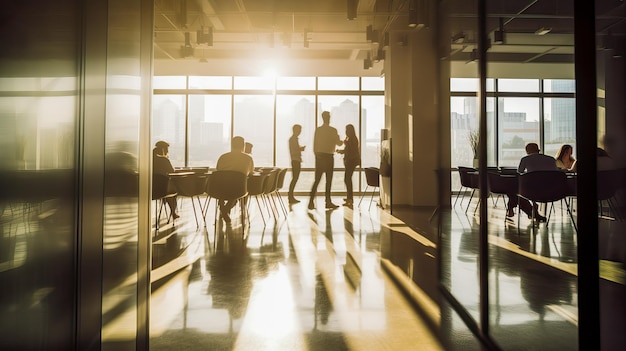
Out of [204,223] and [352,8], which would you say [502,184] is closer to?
[352,8]

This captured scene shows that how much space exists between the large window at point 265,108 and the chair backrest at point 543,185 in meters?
7.20

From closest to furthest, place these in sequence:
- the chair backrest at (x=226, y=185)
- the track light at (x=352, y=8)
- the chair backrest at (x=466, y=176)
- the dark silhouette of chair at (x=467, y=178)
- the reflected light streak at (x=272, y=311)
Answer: the reflected light streak at (x=272, y=311)
the chair backrest at (x=226, y=185)
the track light at (x=352, y=8)
the dark silhouette of chair at (x=467, y=178)
the chair backrest at (x=466, y=176)

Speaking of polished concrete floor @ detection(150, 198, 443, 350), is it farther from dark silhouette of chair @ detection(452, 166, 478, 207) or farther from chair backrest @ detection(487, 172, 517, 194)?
dark silhouette of chair @ detection(452, 166, 478, 207)

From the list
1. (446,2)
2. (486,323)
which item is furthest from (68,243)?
(446,2)

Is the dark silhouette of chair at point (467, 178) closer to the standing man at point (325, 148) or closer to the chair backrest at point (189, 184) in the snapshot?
the standing man at point (325, 148)

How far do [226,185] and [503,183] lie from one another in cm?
410

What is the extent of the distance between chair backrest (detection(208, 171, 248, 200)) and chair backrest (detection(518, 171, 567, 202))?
379 cm

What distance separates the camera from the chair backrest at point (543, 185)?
4.94 metres

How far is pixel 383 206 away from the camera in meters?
8.69

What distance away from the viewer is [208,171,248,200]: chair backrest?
5.54 metres

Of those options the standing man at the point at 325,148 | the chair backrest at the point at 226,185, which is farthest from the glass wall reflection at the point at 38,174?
the standing man at the point at 325,148

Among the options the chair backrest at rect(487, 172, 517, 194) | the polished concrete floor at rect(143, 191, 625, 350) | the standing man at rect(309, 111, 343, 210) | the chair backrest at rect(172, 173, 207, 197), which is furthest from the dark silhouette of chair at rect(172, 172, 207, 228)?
the chair backrest at rect(487, 172, 517, 194)

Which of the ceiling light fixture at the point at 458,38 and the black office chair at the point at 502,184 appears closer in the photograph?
the ceiling light fixture at the point at 458,38

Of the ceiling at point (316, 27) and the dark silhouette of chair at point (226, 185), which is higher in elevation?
the ceiling at point (316, 27)
